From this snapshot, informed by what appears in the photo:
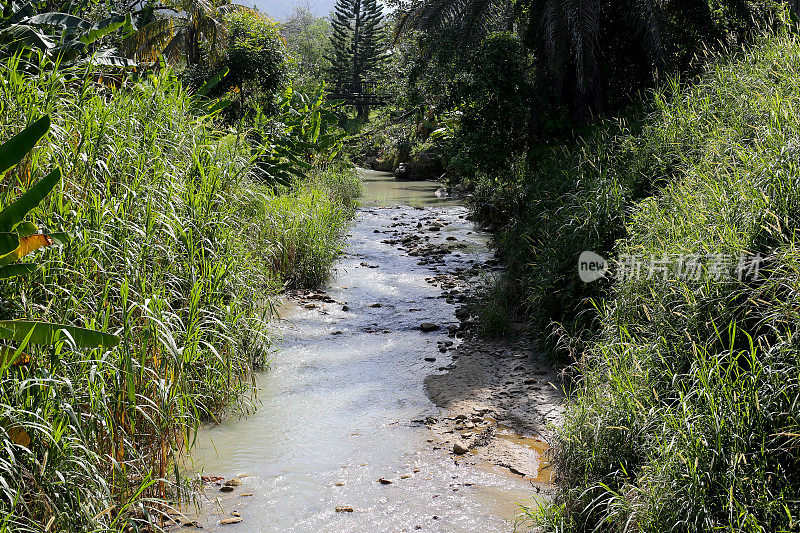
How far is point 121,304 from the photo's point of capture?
3.80m

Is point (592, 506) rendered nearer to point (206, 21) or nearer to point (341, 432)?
point (341, 432)

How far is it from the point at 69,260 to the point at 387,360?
11.4 ft

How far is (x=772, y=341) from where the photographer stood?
11.7 feet

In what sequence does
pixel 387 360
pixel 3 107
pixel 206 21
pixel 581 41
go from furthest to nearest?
pixel 206 21 → pixel 581 41 → pixel 387 360 → pixel 3 107

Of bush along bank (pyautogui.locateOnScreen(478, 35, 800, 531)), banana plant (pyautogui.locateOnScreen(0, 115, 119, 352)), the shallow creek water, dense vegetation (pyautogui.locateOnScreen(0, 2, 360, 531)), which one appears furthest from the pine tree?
banana plant (pyautogui.locateOnScreen(0, 115, 119, 352))

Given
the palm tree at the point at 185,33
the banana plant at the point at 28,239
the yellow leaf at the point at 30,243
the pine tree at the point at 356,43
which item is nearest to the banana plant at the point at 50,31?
the banana plant at the point at 28,239

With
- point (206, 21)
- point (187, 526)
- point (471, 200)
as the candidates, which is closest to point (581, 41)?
point (471, 200)

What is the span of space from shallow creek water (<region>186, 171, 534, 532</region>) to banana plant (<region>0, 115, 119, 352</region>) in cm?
138

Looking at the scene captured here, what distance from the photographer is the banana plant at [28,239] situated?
2838 millimetres

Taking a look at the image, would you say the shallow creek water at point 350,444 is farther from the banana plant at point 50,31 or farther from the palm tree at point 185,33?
the palm tree at point 185,33

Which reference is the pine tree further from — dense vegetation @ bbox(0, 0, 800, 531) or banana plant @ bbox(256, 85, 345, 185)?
dense vegetation @ bbox(0, 0, 800, 531)

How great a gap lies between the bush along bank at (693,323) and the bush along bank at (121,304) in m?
2.23

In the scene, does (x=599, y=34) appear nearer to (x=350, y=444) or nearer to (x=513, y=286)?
(x=513, y=286)

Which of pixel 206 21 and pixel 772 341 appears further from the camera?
pixel 206 21
